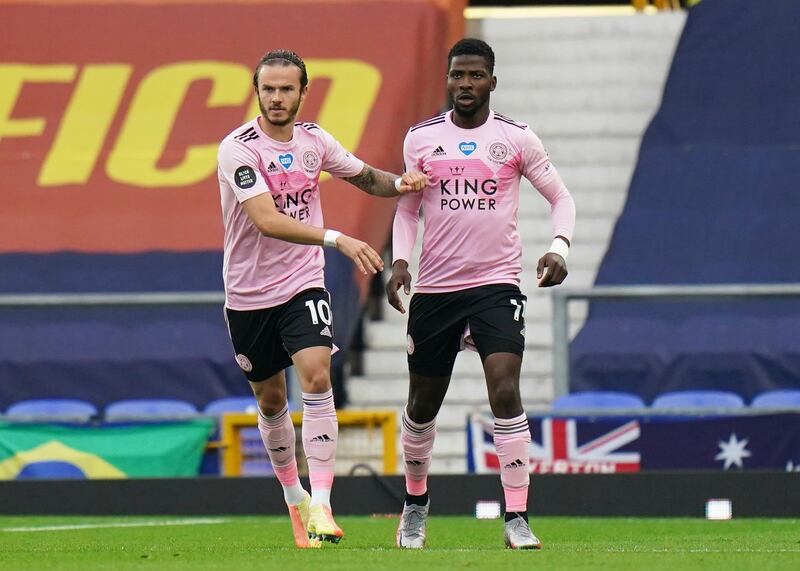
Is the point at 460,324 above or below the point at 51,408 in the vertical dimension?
above

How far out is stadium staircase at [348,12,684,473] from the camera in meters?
15.1

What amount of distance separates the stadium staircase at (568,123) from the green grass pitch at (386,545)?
4.17 metres

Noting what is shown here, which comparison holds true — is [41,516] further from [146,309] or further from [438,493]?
[438,493]

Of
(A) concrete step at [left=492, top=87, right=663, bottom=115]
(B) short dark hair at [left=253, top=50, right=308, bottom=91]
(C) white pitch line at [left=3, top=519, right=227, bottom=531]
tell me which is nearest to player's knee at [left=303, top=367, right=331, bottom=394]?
(B) short dark hair at [left=253, top=50, right=308, bottom=91]

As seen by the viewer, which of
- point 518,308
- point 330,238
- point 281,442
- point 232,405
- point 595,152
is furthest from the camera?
point 595,152

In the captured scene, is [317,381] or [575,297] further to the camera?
[575,297]

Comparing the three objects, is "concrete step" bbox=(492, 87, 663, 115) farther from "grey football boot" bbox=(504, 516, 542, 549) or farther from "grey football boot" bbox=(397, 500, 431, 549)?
"grey football boot" bbox=(504, 516, 542, 549)

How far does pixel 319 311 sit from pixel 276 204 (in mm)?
472

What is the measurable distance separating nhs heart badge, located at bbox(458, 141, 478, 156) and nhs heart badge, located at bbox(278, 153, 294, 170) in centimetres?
69

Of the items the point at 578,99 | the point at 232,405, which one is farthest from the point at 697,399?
the point at 578,99

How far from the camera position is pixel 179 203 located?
15.9 metres

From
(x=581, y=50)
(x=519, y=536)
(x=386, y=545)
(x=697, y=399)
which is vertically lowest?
(x=697, y=399)

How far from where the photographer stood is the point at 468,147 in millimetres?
7465

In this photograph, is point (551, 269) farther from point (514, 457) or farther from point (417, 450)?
point (417, 450)
